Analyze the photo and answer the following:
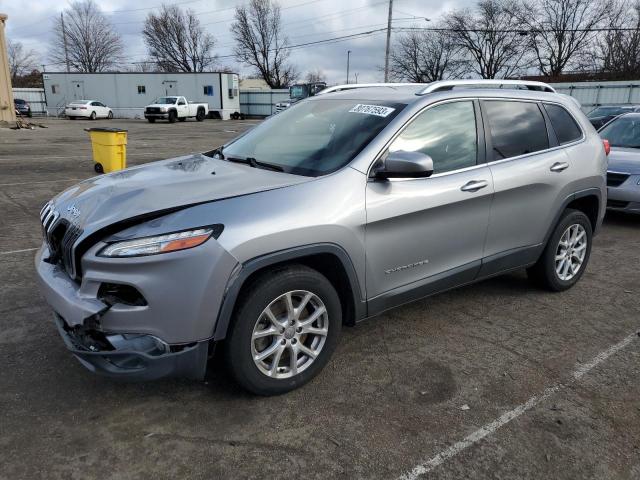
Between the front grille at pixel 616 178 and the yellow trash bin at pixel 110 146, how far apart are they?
9068 millimetres

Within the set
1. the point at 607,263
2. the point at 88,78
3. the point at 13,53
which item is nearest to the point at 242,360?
the point at 607,263

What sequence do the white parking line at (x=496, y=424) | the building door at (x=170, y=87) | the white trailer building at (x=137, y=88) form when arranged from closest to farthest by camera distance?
the white parking line at (x=496, y=424), the white trailer building at (x=137, y=88), the building door at (x=170, y=87)

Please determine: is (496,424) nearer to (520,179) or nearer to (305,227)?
(305,227)

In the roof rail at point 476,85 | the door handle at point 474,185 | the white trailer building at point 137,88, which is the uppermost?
the white trailer building at point 137,88

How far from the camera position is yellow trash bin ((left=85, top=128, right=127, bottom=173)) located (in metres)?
10.9

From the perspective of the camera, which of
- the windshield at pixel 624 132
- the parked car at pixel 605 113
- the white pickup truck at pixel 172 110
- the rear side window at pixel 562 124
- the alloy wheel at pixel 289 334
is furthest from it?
the white pickup truck at pixel 172 110

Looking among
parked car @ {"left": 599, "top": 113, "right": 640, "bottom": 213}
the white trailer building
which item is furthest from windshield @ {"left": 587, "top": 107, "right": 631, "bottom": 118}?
the white trailer building

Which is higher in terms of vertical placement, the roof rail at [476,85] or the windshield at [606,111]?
the roof rail at [476,85]

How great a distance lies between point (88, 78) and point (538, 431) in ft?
157

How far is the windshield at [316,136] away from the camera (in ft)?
10.7

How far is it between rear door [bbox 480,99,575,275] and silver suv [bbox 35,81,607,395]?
0.04ft

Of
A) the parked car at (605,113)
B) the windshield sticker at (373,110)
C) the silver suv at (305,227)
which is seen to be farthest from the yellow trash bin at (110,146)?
the parked car at (605,113)

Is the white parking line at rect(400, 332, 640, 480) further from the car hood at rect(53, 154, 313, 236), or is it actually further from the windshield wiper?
the windshield wiper

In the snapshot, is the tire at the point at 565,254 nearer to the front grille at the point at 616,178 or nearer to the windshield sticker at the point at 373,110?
the windshield sticker at the point at 373,110
